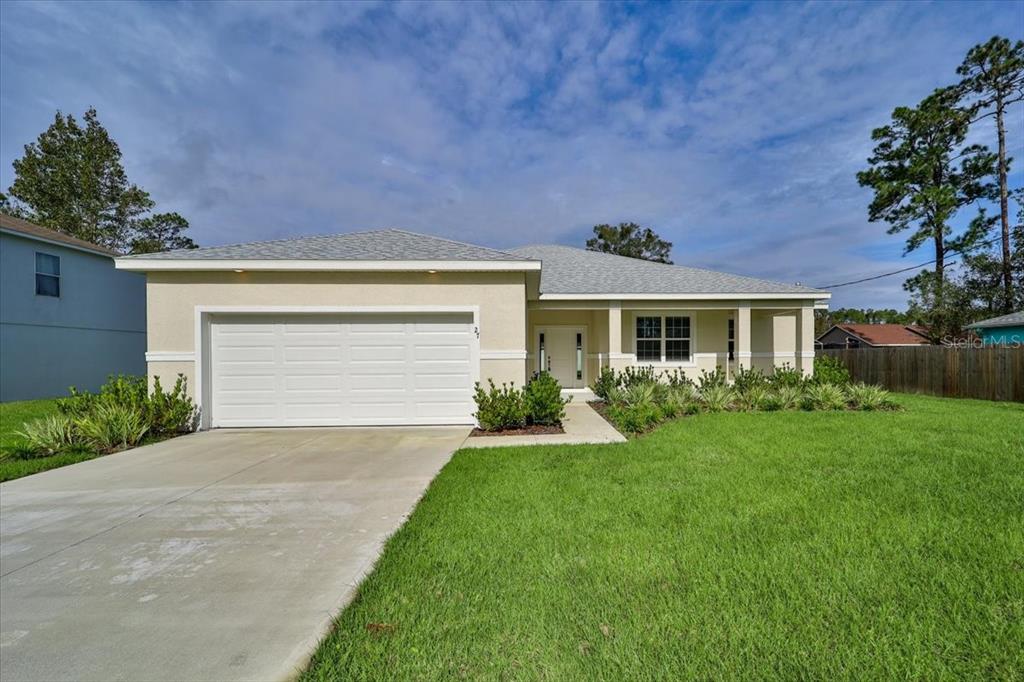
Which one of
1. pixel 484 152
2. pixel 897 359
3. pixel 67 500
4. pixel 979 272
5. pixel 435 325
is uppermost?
pixel 484 152

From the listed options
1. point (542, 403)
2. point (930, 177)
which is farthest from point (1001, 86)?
point (542, 403)

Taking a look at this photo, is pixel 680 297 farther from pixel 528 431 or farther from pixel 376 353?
pixel 376 353

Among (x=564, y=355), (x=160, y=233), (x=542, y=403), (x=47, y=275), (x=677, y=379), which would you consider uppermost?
(x=160, y=233)

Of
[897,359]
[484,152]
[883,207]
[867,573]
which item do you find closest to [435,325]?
[867,573]

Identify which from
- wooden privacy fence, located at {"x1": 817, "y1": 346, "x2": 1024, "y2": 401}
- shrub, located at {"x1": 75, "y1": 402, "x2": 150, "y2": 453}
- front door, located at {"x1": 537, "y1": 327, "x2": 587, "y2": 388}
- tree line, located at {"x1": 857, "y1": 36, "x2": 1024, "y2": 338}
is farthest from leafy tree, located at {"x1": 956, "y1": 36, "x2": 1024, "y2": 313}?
shrub, located at {"x1": 75, "y1": 402, "x2": 150, "y2": 453}

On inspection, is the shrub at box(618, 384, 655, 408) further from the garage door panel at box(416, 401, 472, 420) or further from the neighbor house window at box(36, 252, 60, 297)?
the neighbor house window at box(36, 252, 60, 297)

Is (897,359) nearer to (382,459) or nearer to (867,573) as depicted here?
(867,573)

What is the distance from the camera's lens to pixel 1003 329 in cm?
1894

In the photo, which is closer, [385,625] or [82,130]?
[385,625]

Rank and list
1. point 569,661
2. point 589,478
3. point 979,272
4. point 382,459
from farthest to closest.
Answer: point 979,272 → point 382,459 → point 589,478 → point 569,661

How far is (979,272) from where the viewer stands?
23.3 m

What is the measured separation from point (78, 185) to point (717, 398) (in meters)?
34.7

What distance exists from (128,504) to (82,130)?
31019 mm

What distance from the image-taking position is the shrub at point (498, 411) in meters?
8.47
